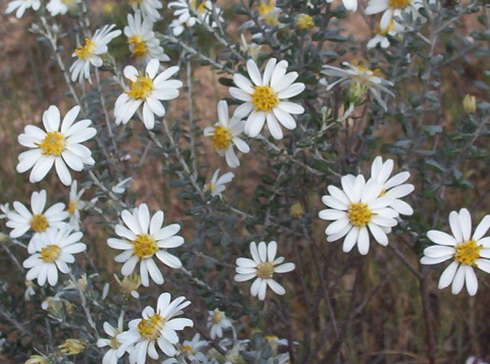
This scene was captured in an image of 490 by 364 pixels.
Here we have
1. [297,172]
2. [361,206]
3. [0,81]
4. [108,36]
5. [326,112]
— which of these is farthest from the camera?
[0,81]

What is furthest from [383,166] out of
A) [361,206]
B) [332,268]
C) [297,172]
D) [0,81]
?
[0,81]

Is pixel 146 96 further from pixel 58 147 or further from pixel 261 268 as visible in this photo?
pixel 261 268

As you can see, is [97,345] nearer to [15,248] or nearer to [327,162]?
[327,162]

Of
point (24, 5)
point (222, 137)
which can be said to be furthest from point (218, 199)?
point (24, 5)

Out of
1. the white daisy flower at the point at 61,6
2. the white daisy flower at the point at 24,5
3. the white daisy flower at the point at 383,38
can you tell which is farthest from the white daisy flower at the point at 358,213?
the white daisy flower at the point at 24,5

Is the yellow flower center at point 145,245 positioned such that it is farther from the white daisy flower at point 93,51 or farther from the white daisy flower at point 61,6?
the white daisy flower at point 61,6

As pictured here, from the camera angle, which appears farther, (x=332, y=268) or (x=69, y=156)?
(x=332, y=268)

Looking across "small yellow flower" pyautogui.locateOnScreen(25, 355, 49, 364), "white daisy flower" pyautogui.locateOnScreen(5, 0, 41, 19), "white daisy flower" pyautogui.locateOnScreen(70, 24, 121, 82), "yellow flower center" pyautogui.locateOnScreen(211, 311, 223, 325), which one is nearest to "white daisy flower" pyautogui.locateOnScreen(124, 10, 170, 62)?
"white daisy flower" pyautogui.locateOnScreen(70, 24, 121, 82)

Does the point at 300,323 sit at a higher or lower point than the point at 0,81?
lower

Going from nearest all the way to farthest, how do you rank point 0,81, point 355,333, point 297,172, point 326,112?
point 326,112 → point 297,172 → point 355,333 → point 0,81
